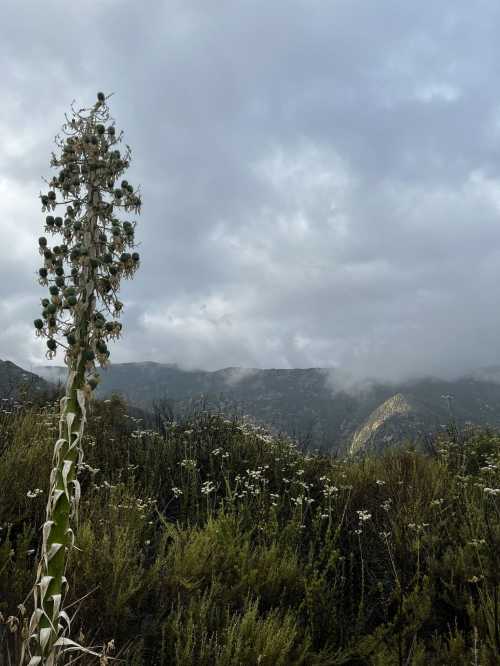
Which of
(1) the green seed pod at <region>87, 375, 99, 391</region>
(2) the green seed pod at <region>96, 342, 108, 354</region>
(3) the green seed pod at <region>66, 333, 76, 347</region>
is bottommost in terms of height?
(1) the green seed pod at <region>87, 375, 99, 391</region>

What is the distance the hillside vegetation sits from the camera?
3576mm

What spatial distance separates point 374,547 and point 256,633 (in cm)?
242

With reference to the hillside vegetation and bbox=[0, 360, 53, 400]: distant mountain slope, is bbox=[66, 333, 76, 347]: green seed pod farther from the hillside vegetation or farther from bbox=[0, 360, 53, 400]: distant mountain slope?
bbox=[0, 360, 53, 400]: distant mountain slope

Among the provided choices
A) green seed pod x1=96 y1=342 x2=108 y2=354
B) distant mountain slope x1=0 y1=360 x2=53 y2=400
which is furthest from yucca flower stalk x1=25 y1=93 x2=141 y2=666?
distant mountain slope x1=0 y1=360 x2=53 y2=400

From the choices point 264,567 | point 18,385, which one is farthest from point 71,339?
point 18,385

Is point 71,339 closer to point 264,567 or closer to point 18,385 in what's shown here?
point 264,567

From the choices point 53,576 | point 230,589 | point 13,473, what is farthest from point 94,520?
point 53,576

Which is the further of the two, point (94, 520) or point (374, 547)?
point (374, 547)

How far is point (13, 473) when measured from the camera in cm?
537

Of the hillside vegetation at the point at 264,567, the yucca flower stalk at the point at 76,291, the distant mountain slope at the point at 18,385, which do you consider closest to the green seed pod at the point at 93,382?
the yucca flower stalk at the point at 76,291

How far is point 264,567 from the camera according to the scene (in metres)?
4.54

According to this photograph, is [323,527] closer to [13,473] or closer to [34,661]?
[13,473]

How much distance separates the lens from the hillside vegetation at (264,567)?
3.58 metres

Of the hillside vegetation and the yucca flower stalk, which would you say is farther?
the hillside vegetation
